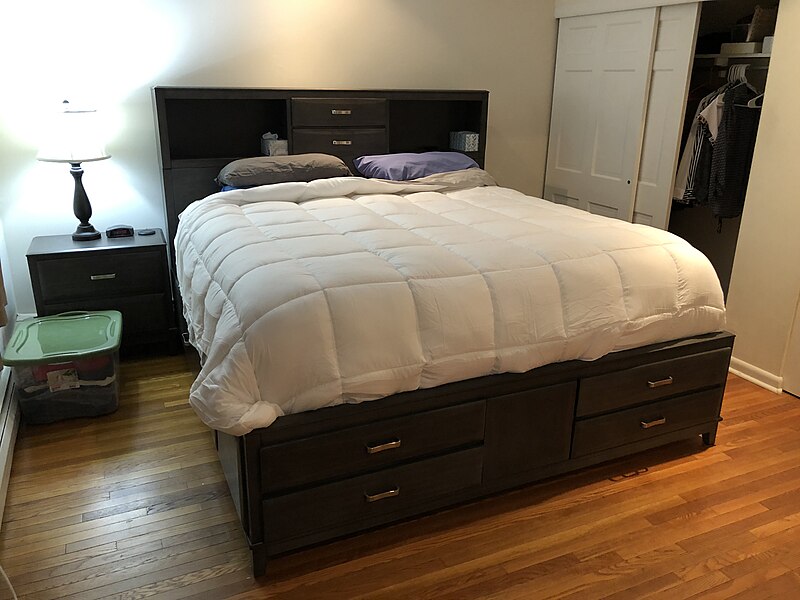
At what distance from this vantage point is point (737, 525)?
2.18 meters

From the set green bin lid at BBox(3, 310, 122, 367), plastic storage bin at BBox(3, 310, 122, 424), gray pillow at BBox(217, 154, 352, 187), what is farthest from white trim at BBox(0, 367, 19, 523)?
gray pillow at BBox(217, 154, 352, 187)

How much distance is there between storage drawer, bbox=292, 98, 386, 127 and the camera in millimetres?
3592

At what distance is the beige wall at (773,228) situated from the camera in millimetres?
2912

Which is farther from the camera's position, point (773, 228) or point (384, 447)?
point (773, 228)

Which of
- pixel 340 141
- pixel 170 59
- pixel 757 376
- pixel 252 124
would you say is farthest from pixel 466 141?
pixel 757 376

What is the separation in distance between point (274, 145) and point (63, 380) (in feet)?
5.35

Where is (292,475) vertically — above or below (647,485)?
above

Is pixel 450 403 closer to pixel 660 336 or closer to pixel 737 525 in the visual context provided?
pixel 660 336

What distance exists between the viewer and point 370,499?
1978 mm

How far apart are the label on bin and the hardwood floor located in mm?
179

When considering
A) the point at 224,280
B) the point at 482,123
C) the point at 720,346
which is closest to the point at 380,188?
the point at 482,123

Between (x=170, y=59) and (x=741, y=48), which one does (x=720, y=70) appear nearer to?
(x=741, y=48)

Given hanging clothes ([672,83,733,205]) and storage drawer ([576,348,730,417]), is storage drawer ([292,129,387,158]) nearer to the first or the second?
hanging clothes ([672,83,733,205])

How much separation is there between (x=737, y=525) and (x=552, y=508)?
1.97 feet
